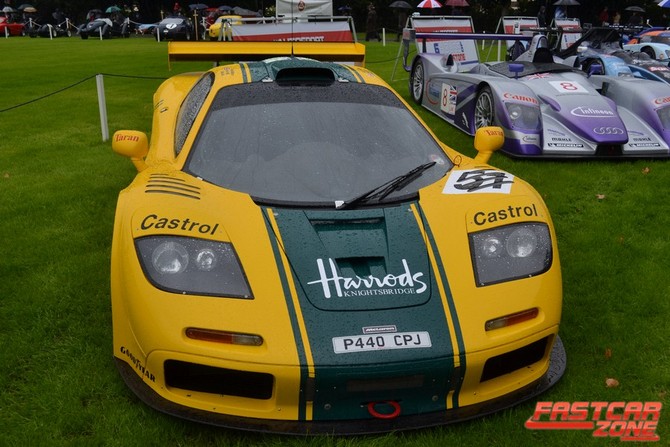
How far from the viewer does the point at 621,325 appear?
3.12 metres

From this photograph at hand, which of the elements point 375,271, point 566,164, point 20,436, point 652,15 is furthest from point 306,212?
point 652,15

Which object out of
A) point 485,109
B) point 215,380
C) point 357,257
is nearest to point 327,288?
point 357,257

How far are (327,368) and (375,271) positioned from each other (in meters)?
0.47

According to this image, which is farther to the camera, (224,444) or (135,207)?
(135,207)

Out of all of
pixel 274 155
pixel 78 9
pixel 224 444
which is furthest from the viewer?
pixel 78 9

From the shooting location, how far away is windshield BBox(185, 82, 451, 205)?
9.30ft

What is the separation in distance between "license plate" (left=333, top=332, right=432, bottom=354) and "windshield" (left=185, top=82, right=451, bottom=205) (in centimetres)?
→ 79

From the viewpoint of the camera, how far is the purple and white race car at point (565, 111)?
5.98 meters

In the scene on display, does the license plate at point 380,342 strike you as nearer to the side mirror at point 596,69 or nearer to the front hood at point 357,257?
the front hood at point 357,257

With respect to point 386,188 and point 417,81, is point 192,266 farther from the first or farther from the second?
point 417,81

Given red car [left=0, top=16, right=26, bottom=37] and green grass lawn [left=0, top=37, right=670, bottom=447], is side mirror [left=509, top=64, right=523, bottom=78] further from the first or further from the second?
red car [left=0, top=16, right=26, bottom=37]

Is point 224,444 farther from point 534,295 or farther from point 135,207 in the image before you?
point 534,295

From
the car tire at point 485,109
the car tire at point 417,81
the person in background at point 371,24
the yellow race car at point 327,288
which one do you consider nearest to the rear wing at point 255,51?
the yellow race car at point 327,288

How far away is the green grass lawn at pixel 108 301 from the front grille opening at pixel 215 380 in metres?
A: 0.22
